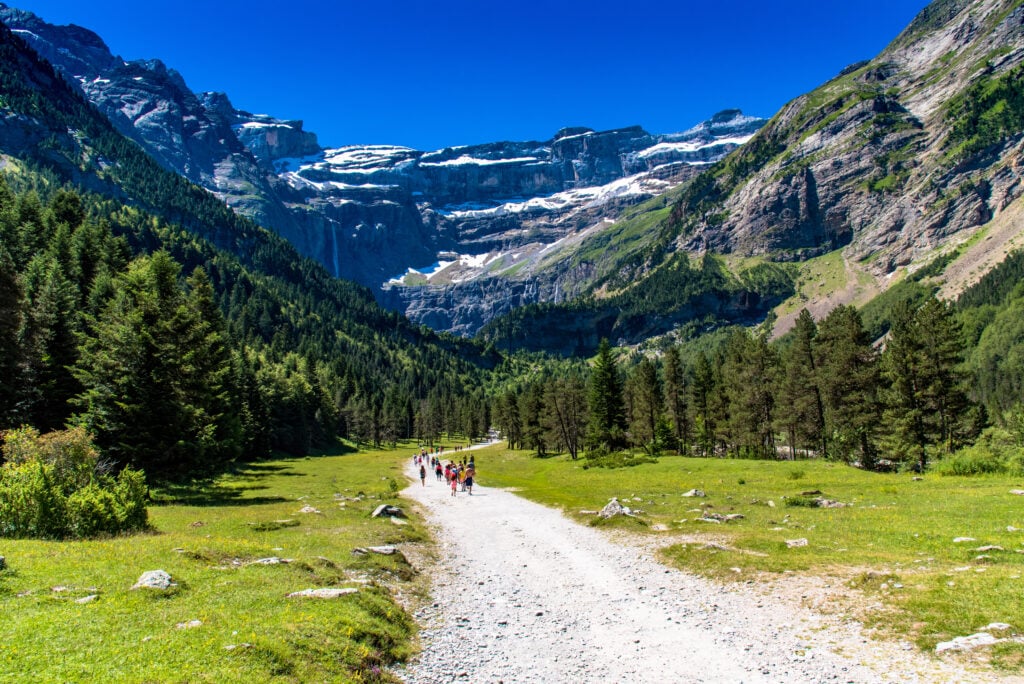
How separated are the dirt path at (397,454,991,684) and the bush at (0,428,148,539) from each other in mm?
11445

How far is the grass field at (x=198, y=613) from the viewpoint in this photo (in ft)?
25.5

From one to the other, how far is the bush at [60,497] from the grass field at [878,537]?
19.3 metres

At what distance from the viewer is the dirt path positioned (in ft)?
31.6

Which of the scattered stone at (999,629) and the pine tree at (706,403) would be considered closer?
the scattered stone at (999,629)

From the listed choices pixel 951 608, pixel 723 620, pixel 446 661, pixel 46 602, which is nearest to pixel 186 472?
pixel 46 602

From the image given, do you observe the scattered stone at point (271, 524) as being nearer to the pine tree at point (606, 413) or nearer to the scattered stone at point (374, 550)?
the scattered stone at point (374, 550)

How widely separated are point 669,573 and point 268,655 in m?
12.3

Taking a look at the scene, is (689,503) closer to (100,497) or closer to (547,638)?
(547,638)

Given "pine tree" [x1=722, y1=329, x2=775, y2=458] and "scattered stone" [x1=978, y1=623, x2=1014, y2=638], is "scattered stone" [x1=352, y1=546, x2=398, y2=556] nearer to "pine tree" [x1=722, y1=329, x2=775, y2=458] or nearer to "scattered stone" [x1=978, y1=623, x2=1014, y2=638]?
"scattered stone" [x1=978, y1=623, x2=1014, y2=638]

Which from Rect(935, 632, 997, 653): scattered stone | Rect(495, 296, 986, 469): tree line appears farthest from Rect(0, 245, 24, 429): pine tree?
Rect(495, 296, 986, 469): tree line

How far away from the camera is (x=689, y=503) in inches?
1187

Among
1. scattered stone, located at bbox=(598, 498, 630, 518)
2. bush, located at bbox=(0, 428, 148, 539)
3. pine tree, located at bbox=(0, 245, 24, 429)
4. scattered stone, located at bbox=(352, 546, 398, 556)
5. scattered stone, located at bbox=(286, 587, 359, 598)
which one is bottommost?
scattered stone, located at bbox=(598, 498, 630, 518)

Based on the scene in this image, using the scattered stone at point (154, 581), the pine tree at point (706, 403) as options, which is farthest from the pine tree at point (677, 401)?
the scattered stone at point (154, 581)

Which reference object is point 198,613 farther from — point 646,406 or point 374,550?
point 646,406
